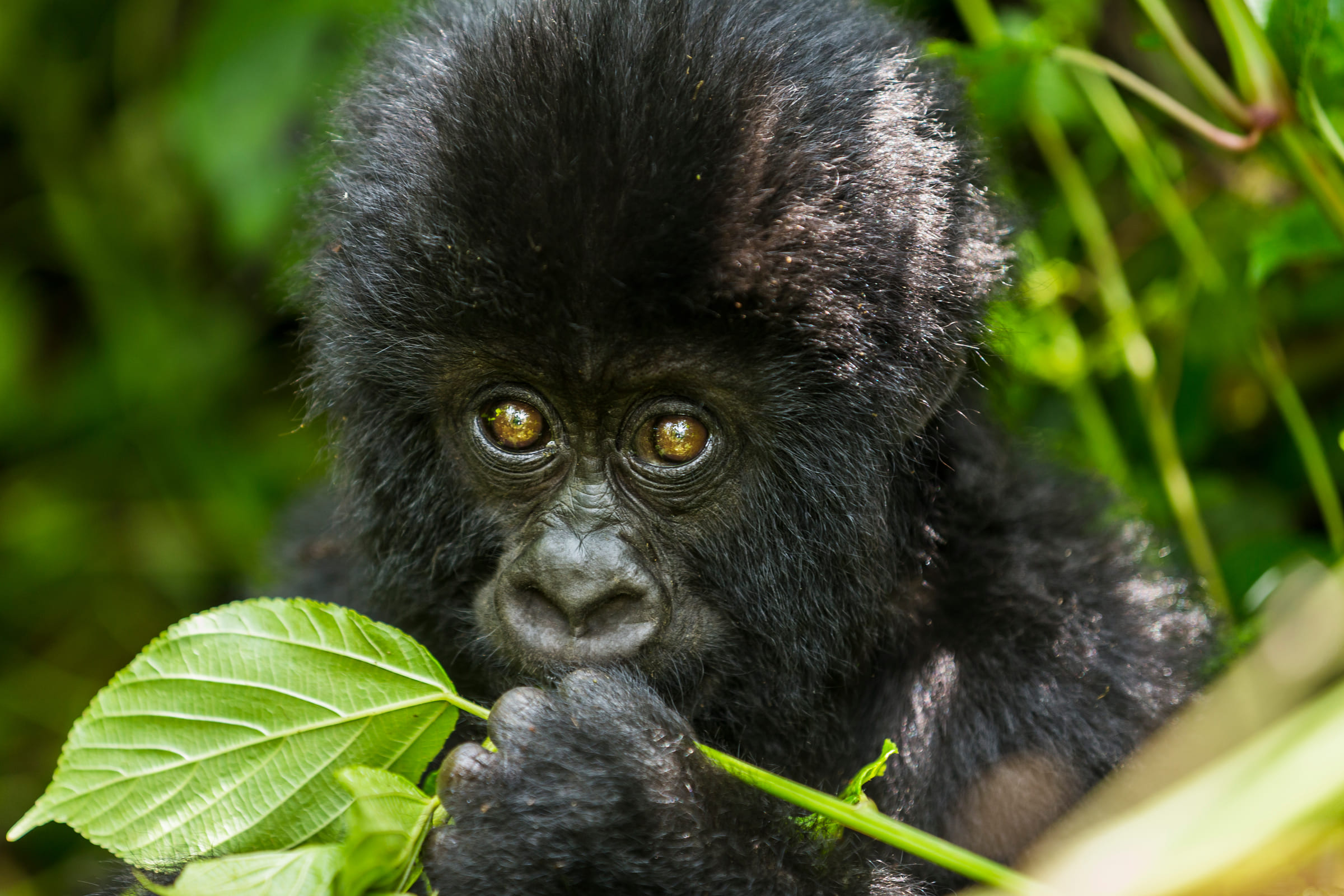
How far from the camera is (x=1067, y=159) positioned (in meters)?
3.60

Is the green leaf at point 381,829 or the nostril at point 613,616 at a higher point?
the nostril at point 613,616

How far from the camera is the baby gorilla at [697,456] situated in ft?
6.23

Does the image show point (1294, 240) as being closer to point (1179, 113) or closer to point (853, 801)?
point (1179, 113)

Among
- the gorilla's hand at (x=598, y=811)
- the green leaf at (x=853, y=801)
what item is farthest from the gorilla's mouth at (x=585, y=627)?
the green leaf at (x=853, y=801)

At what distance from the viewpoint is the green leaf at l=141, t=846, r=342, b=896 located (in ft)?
5.50

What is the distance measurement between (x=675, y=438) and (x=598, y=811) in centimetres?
68

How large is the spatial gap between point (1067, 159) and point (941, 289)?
173 cm

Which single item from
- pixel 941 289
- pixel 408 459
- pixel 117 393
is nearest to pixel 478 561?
pixel 408 459

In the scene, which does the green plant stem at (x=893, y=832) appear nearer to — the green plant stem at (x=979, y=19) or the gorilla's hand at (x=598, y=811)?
the gorilla's hand at (x=598, y=811)

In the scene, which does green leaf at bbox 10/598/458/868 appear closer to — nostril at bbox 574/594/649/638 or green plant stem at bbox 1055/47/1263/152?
nostril at bbox 574/594/649/638

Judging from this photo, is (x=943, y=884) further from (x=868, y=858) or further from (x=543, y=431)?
(x=543, y=431)

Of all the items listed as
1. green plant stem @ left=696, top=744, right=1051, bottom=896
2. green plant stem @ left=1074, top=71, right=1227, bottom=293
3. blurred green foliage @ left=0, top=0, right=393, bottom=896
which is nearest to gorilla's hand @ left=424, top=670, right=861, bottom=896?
green plant stem @ left=696, top=744, right=1051, bottom=896

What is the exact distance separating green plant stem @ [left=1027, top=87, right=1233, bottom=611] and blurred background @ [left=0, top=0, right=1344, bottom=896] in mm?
15

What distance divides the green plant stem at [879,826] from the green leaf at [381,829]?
17 centimetres
